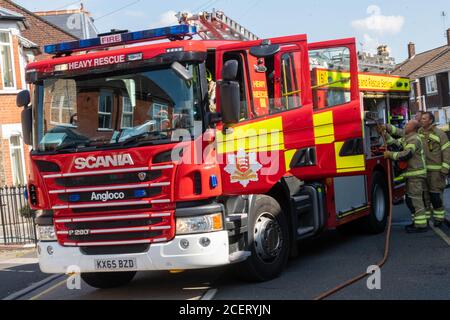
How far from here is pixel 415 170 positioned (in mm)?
8852

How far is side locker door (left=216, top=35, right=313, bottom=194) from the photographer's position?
595cm

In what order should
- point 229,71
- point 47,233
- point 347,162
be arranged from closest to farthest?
point 229,71, point 47,233, point 347,162

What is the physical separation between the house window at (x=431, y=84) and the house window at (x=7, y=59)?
3369cm

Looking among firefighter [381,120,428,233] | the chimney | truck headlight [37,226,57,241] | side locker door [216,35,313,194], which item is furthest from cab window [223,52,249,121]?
the chimney

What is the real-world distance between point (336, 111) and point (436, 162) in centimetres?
264

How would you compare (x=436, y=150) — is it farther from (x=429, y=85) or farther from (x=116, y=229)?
(x=429, y=85)

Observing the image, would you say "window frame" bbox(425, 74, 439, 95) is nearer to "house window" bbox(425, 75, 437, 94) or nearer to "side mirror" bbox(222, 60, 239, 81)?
"house window" bbox(425, 75, 437, 94)

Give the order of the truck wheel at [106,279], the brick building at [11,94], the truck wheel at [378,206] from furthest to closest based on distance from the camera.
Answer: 1. the brick building at [11,94]
2. the truck wheel at [378,206]
3. the truck wheel at [106,279]

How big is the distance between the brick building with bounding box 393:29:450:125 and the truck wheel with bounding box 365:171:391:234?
31.9 metres

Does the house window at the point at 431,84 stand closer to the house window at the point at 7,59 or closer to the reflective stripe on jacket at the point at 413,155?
the house window at the point at 7,59

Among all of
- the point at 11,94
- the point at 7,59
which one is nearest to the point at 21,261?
the point at 11,94

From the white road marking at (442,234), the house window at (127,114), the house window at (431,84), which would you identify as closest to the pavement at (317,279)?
the white road marking at (442,234)

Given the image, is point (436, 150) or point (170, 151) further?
point (436, 150)

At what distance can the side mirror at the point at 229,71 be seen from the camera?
559 centimetres
